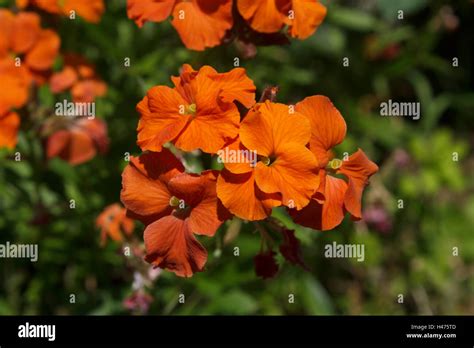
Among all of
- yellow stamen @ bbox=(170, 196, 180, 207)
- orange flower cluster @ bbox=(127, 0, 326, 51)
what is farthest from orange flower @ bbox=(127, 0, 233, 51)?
yellow stamen @ bbox=(170, 196, 180, 207)

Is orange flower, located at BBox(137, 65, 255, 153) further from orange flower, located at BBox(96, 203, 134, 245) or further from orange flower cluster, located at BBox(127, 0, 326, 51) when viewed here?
orange flower, located at BBox(96, 203, 134, 245)

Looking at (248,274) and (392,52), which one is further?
(392,52)

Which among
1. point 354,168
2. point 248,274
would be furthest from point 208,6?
point 248,274

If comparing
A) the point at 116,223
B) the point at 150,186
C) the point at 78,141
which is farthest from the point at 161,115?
the point at 78,141

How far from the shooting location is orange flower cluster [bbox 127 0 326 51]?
2.16 metres

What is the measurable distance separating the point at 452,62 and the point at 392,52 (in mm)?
485

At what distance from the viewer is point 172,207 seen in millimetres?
1956

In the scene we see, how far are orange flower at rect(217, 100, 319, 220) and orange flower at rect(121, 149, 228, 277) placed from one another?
0.08 meters

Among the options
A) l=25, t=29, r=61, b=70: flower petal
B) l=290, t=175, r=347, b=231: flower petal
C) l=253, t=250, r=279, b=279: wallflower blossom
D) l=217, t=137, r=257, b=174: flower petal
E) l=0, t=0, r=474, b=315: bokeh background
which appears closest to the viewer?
l=217, t=137, r=257, b=174: flower petal

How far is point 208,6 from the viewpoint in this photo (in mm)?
2164

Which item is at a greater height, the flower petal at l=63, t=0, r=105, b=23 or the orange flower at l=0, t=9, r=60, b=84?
the flower petal at l=63, t=0, r=105, b=23
